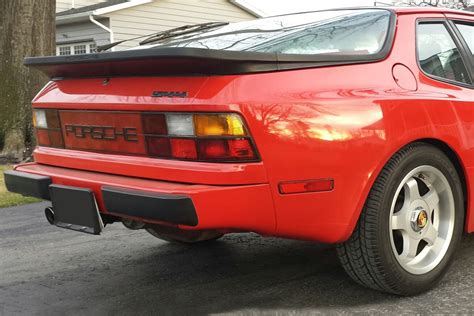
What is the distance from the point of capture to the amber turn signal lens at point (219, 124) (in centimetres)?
259

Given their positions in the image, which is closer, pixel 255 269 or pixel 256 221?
pixel 256 221

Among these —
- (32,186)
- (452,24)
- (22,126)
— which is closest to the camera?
(32,186)

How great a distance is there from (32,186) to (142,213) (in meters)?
0.90

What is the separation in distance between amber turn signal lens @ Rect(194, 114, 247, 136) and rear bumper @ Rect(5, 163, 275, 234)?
0.80 feet

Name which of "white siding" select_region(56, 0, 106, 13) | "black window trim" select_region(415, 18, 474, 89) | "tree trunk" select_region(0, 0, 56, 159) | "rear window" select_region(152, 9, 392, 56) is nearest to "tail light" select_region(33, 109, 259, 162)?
"rear window" select_region(152, 9, 392, 56)

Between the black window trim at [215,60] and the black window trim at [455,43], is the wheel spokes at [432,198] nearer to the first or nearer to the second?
the black window trim at [455,43]

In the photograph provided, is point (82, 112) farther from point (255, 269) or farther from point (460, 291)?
Result: point (460, 291)

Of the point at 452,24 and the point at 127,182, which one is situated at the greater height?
the point at 452,24

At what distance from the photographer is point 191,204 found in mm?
2512

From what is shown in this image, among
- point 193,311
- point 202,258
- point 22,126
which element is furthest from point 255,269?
point 22,126

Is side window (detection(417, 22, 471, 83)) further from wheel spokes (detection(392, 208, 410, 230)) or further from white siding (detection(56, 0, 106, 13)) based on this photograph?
white siding (detection(56, 0, 106, 13))

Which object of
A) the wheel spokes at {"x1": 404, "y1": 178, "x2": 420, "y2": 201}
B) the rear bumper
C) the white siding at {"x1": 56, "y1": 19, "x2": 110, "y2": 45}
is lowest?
the wheel spokes at {"x1": 404, "y1": 178, "x2": 420, "y2": 201}

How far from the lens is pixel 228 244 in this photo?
4285 millimetres

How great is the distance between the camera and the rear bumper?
252 cm
